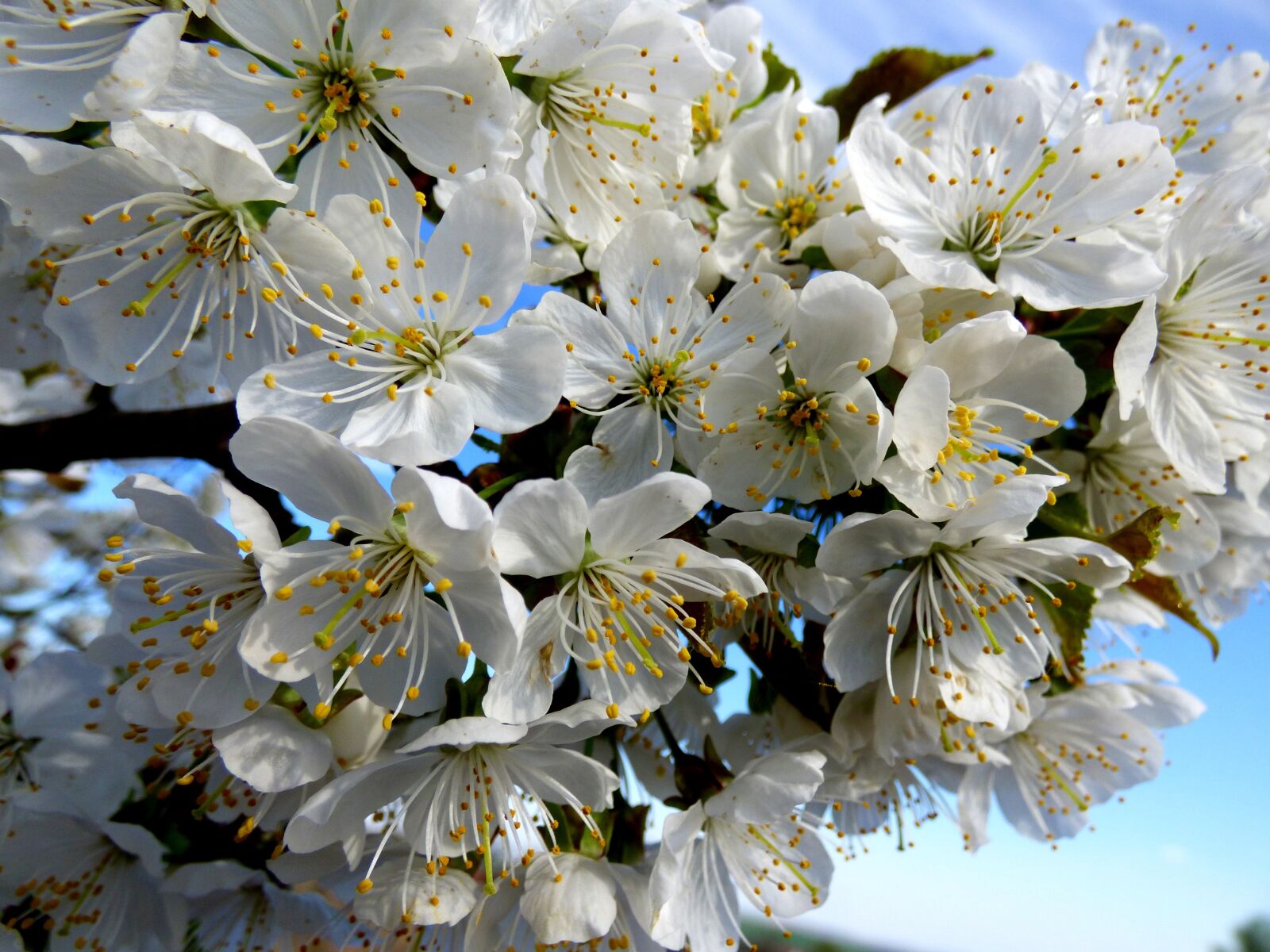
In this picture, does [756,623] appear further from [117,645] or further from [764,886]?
[117,645]

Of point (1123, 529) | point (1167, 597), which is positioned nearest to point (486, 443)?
point (1123, 529)

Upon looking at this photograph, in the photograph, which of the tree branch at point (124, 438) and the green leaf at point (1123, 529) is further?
the tree branch at point (124, 438)

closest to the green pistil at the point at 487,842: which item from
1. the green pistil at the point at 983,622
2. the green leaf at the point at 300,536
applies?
the green leaf at the point at 300,536

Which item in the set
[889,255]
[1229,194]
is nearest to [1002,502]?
[889,255]

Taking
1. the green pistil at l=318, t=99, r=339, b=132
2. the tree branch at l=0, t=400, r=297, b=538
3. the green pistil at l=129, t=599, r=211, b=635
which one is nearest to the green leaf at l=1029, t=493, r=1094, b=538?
the green pistil at l=318, t=99, r=339, b=132

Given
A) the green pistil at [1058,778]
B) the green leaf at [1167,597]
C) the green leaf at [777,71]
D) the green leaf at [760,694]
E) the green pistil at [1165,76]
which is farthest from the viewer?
the green pistil at [1165,76]

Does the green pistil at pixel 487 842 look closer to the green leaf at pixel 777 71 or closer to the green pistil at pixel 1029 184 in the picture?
the green pistil at pixel 1029 184
